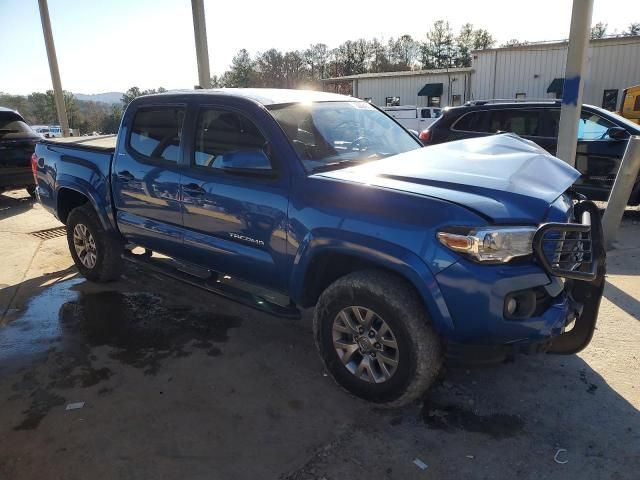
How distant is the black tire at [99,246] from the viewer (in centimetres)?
487

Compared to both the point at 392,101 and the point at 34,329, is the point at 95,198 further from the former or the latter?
the point at 392,101

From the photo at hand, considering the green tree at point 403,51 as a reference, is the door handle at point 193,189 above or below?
below

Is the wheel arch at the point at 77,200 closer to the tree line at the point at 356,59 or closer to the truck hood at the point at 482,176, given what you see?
the truck hood at the point at 482,176

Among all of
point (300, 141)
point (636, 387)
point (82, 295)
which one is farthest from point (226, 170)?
point (636, 387)

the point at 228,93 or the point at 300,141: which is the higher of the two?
the point at 228,93

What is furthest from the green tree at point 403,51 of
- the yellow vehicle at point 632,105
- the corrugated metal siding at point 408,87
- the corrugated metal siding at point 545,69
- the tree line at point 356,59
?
the yellow vehicle at point 632,105

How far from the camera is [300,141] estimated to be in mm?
3352

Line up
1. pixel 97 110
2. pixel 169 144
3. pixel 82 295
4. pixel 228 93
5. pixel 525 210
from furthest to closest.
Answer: pixel 97 110 → pixel 82 295 → pixel 169 144 → pixel 228 93 → pixel 525 210

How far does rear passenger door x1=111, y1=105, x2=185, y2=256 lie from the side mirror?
234 inches

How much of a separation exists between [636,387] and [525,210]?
1.49 meters

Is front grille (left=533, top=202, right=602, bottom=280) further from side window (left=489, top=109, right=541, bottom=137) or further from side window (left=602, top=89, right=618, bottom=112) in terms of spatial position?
side window (left=602, top=89, right=618, bottom=112)

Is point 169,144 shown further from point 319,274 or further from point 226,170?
point 319,274

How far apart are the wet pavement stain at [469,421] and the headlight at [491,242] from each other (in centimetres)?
100

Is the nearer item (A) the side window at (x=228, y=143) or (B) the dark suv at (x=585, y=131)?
(A) the side window at (x=228, y=143)
